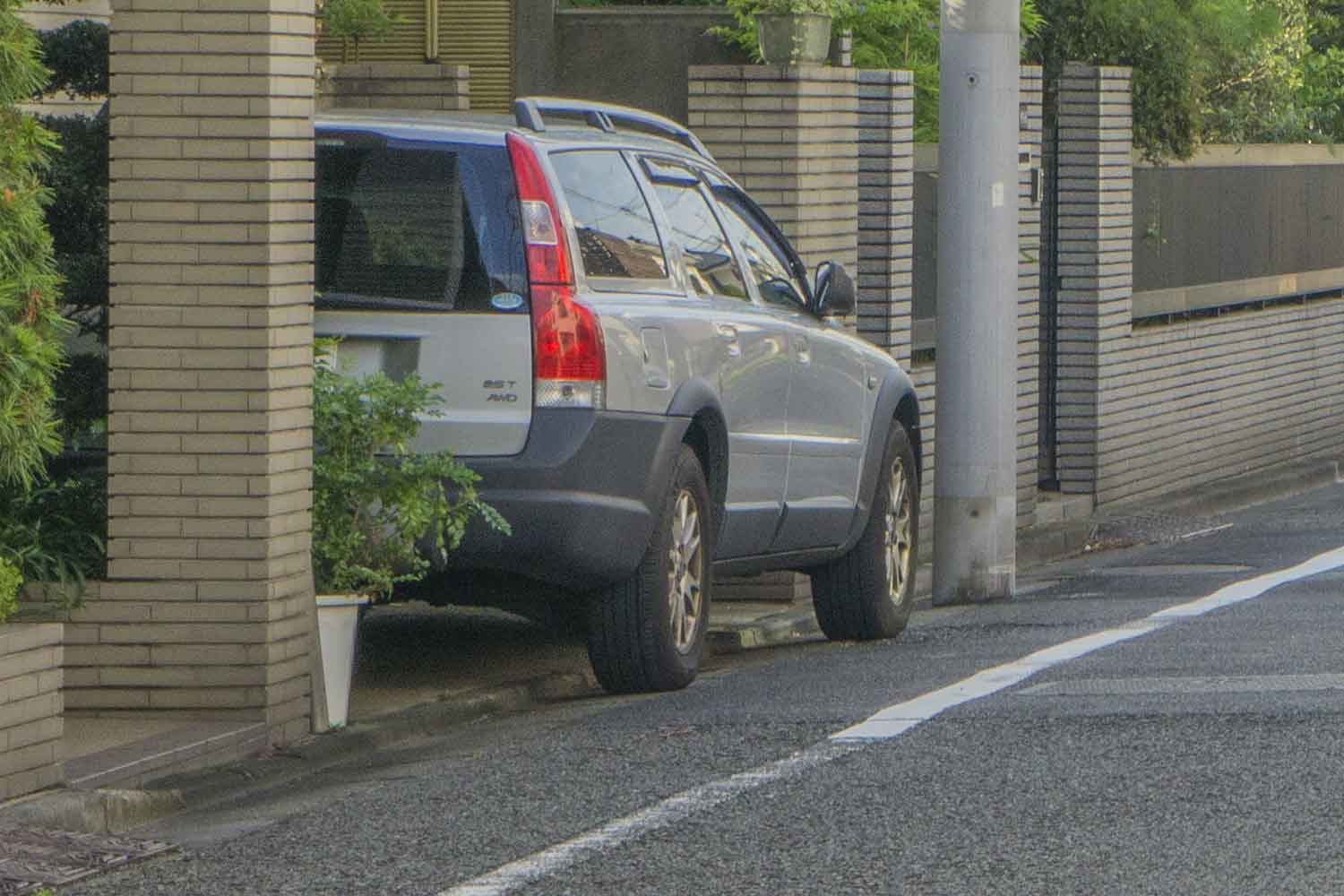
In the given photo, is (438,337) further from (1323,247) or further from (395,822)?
(1323,247)

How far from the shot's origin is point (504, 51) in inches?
884

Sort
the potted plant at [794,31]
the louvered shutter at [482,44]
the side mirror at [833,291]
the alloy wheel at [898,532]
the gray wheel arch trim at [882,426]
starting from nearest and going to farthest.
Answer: the side mirror at [833,291], the gray wheel arch trim at [882,426], the alloy wheel at [898,532], the potted plant at [794,31], the louvered shutter at [482,44]

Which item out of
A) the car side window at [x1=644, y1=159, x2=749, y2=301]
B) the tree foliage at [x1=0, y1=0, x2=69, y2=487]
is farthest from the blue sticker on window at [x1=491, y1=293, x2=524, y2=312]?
the tree foliage at [x1=0, y1=0, x2=69, y2=487]

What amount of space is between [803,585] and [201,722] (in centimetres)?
511

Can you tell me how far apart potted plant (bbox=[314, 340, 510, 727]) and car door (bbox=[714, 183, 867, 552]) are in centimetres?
198

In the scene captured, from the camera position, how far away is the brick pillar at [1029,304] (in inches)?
635

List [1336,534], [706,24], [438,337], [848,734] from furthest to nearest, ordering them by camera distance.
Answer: [706,24] → [1336,534] → [438,337] → [848,734]

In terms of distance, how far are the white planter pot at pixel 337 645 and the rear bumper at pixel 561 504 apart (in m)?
0.48

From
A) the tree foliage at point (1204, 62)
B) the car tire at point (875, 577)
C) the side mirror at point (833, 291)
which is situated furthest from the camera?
the tree foliage at point (1204, 62)

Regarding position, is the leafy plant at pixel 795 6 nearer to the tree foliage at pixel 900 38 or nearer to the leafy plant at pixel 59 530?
the leafy plant at pixel 59 530

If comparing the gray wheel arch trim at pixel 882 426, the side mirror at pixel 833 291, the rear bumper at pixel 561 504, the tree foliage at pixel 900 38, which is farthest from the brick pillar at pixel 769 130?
the tree foliage at pixel 900 38

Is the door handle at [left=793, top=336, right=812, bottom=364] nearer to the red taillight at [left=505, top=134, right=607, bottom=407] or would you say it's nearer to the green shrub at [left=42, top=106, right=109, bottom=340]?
the red taillight at [left=505, top=134, right=607, bottom=407]

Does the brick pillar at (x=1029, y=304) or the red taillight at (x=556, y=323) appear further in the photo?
the brick pillar at (x=1029, y=304)

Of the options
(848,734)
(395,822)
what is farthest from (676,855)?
(848,734)
